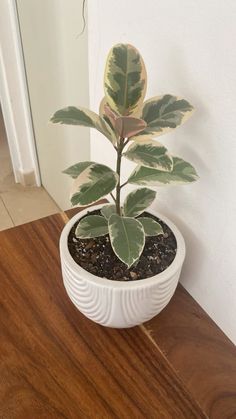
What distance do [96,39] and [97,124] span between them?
26 cm

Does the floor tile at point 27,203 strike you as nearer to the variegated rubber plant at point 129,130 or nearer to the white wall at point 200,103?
the white wall at point 200,103

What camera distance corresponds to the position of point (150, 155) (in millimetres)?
448

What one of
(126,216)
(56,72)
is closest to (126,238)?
(126,216)

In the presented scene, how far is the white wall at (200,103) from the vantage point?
447 mm

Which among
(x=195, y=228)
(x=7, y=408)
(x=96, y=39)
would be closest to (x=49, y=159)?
(x=96, y=39)

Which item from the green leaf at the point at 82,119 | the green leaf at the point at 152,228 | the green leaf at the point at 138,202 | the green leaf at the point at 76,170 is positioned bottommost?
the green leaf at the point at 152,228

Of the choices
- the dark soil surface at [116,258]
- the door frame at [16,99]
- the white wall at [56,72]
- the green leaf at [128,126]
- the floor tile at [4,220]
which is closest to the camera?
the green leaf at [128,126]

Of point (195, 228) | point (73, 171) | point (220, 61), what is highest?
point (220, 61)

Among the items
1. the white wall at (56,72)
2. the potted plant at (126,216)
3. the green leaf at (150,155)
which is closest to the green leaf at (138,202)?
the potted plant at (126,216)

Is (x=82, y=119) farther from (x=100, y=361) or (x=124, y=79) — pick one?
(x=100, y=361)

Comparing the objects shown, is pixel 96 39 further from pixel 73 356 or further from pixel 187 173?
pixel 73 356

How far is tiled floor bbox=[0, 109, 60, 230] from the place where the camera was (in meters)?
1.52

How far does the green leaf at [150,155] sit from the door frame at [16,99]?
0.98 m

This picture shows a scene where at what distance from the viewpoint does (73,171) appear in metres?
0.50
